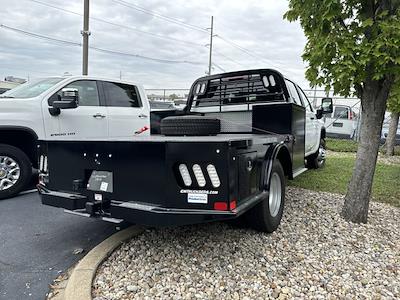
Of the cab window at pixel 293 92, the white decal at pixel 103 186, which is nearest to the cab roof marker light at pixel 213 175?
the white decal at pixel 103 186

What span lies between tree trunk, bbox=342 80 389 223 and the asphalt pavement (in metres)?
3.06

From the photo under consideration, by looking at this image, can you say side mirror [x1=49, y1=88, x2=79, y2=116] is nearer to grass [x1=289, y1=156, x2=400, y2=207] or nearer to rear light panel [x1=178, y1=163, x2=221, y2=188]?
rear light panel [x1=178, y1=163, x2=221, y2=188]

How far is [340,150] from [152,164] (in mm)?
11826

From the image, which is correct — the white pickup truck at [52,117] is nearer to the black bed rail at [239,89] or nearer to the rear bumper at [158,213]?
the black bed rail at [239,89]

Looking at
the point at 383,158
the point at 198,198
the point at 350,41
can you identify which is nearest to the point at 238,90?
the point at 350,41

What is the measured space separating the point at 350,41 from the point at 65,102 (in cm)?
Answer: 400

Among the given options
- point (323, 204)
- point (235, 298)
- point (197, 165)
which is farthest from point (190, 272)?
point (323, 204)

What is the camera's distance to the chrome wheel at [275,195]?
4.00 metres

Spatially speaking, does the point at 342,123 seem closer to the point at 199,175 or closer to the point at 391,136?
the point at 391,136

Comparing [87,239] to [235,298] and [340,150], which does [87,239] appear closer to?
[235,298]

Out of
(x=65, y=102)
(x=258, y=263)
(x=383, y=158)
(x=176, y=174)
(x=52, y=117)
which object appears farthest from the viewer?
(x=383, y=158)

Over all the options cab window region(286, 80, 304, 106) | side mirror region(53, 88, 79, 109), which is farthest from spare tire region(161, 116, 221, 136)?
side mirror region(53, 88, 79, 109)

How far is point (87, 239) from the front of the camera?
3.89 meters

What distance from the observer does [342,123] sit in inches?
682
